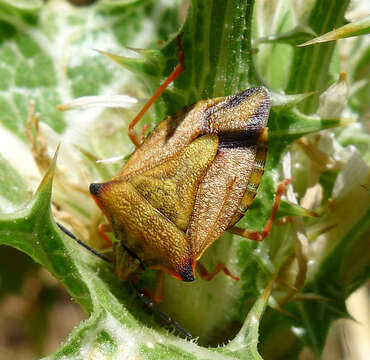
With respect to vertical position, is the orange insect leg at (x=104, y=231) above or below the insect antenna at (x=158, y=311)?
above

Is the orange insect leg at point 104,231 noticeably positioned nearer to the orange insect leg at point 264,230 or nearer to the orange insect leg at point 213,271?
the orange insect leg at point 213,271

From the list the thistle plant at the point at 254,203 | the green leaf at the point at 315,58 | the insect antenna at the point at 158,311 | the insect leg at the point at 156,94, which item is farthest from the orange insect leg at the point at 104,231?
the green leaf at the point at 315,58

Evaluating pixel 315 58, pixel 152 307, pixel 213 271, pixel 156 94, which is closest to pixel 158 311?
pixel 152 307

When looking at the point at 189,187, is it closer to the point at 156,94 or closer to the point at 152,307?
the point at 156,94

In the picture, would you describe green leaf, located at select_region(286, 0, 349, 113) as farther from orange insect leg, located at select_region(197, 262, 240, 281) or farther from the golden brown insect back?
orange insect leg, located at select_region(197, 262, 240, 281)

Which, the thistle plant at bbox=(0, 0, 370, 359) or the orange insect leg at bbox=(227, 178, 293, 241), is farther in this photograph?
the orange insect leg at bbox=(227, 178, 293, 241)

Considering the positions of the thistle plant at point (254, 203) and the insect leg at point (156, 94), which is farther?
the insect leg at point (156, 94)

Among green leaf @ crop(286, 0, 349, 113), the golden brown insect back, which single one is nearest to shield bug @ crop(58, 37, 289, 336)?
the golden brown insect back
